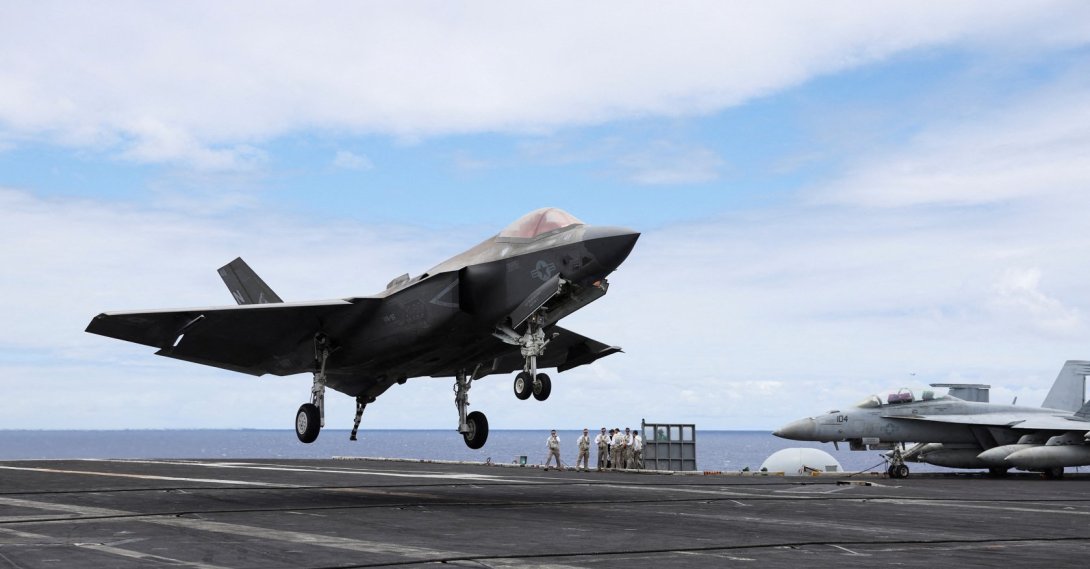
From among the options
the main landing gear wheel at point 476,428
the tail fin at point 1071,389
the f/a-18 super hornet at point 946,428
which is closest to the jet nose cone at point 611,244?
the main landing gear wheel at point 476,428

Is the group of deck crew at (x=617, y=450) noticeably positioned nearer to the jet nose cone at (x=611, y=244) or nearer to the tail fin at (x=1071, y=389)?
the tail fin at (x=1071, y=389)

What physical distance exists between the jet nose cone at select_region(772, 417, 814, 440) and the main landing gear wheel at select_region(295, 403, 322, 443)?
22.2m

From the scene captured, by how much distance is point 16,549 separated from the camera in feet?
39.6

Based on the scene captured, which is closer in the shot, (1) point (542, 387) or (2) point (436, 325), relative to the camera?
(1) point (542, 387)

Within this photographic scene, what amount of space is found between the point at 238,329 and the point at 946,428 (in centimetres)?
2865

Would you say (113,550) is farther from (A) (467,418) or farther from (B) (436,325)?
(A) (467,418)

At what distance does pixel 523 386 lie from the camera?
57.7 ft

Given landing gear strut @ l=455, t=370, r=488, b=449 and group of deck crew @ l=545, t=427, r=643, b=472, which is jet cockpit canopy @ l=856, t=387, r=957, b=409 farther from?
landing gear strut @ l=455, t=370, r=488, b=449

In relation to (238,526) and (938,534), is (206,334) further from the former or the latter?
(938,534)

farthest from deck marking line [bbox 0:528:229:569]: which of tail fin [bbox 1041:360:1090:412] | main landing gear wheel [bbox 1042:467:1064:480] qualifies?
tail fin [bbox 1041:360:1090:412]

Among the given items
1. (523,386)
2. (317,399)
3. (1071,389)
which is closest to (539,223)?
(523,386)

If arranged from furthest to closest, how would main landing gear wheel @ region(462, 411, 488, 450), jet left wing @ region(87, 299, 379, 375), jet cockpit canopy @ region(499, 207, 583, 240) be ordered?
main landing gear wheel @ region(462, 411, 488, 450)
jet left wing @ region(87, 299, 379, 375)
jet cockpit canopy @ region(499, 207, 583, 240)

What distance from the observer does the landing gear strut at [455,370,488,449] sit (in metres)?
22.6

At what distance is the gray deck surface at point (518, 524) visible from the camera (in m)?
11.6
